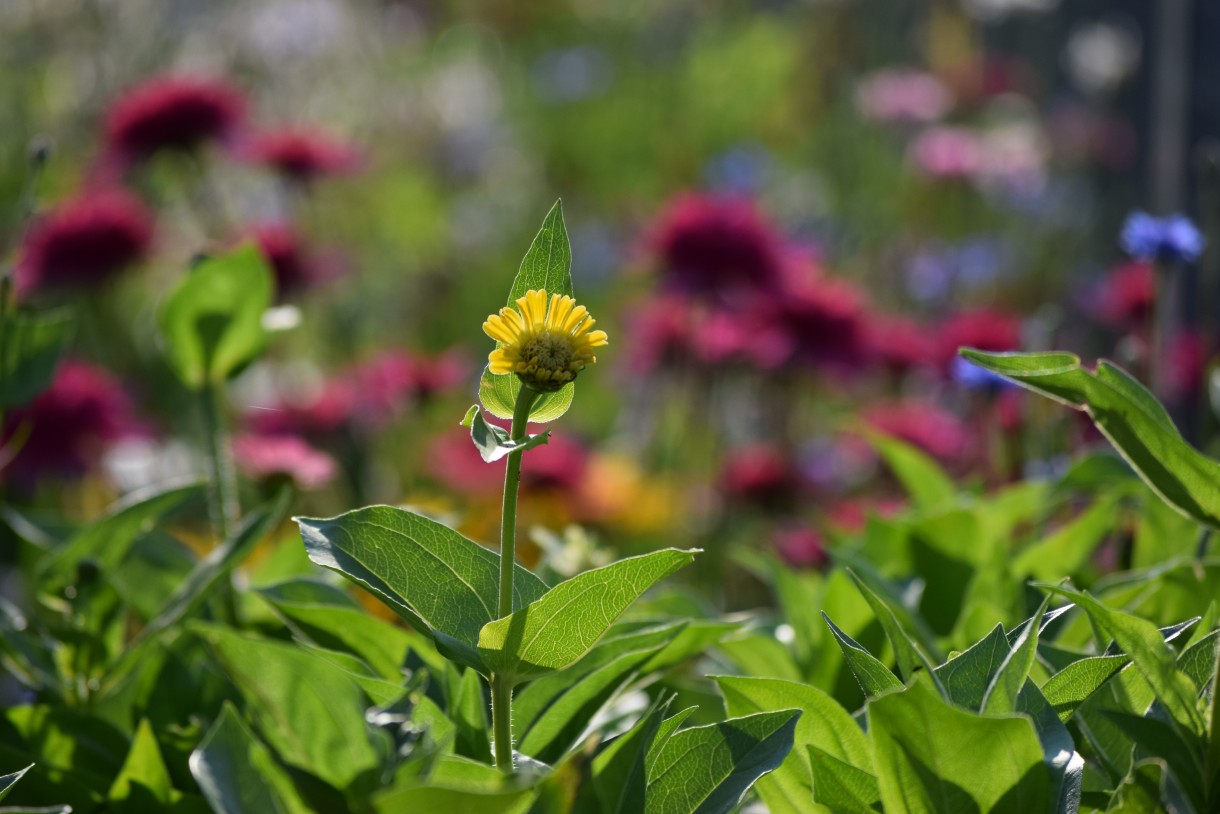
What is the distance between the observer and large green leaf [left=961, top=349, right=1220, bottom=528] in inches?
16.0

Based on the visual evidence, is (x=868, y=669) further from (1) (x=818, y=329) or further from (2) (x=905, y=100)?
(2) (x=905, y=100)

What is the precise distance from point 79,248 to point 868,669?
1202 millimetres

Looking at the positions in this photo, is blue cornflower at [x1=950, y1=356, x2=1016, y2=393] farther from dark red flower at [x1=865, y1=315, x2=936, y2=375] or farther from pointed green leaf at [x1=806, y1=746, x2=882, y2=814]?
pointed green leaf at [x1=806, y1=746, x2=882, y2=814]

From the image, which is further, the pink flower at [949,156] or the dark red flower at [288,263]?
the pink flower at [949,156]

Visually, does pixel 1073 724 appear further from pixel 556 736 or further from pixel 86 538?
pixel 86 538

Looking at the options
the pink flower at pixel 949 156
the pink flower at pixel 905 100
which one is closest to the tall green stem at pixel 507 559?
the pink flower at pixel 949 156

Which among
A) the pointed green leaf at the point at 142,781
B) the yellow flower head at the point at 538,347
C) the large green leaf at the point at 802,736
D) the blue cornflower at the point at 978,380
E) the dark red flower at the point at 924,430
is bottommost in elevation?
the dark red flower at the point at 924,430

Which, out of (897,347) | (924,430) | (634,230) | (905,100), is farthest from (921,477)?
(905,100)

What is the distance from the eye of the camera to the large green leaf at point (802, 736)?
1.38 feet

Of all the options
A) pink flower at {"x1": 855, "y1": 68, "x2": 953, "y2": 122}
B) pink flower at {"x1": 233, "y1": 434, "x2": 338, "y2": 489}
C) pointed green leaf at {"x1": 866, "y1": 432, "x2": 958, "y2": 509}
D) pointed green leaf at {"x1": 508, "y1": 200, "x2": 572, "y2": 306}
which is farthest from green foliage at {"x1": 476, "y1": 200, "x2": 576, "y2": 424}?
pink flower at {"x1": 855, "y1": 68, "x2": 953, "y2": 122}

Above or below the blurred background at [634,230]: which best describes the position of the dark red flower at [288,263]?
above

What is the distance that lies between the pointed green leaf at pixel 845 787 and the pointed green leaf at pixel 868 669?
25 mm

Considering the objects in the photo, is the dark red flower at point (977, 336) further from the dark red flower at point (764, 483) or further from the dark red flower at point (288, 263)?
the dark red flower at point (288, 263)

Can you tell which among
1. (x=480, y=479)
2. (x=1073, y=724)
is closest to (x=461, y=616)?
(x=1073, y=724)
